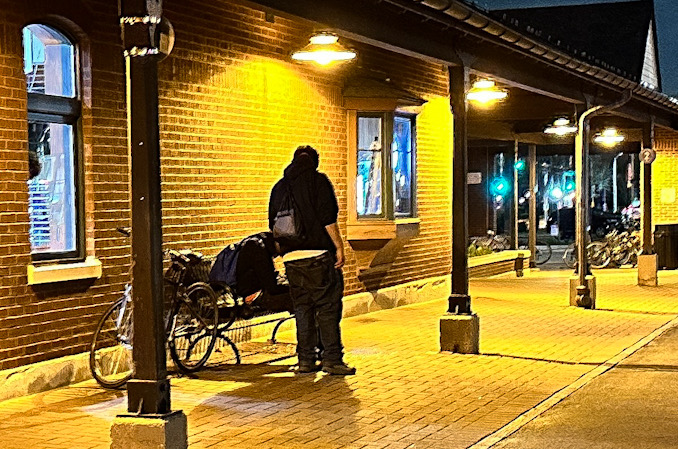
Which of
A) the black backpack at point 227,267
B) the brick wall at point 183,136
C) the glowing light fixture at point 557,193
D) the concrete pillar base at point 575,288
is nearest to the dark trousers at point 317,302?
the black backpack at point 227,267

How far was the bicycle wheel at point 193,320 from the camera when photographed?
9391 mm

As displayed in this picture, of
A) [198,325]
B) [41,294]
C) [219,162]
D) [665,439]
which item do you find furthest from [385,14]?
[665,439]

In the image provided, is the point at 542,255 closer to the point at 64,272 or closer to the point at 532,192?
the point at 532,192

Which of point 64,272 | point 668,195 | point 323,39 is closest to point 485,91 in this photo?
point 323,39

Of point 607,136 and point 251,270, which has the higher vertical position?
point 607,136

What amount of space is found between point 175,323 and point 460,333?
10.3 feet

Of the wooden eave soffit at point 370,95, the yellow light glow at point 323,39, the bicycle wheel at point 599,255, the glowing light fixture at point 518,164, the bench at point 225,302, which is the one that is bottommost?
the bicycle wheel at point 599,255

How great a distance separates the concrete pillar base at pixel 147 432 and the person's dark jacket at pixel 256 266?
387cm

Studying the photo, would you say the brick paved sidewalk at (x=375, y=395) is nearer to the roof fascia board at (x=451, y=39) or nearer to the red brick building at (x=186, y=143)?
the red brick building at (x=186, y=143)

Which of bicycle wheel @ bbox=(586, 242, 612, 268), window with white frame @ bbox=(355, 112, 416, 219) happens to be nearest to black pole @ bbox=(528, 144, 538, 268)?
bicycle wheel @ bbox=(586, 242, 612, 268)

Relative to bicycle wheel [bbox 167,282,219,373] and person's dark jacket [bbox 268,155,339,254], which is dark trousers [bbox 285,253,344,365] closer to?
person's dark jacket [bbox 268,155,339,254]

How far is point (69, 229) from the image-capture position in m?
9.47

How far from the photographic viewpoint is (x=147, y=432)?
6.08 m

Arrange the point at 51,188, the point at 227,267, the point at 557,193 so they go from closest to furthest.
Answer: the point at 51,188 < the point at 227,267 < the point at 557,193
